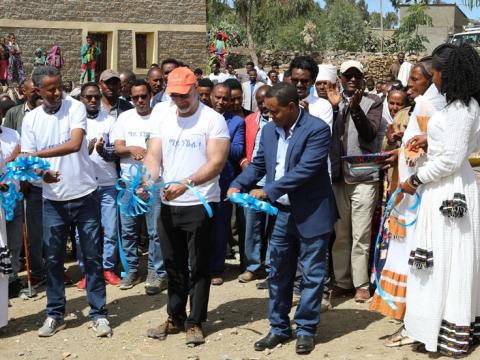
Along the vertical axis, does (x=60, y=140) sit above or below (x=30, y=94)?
below

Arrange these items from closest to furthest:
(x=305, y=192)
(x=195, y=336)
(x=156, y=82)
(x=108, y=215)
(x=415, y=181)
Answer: (x=415, y=181), (x=305, y=192), (x=195, y=336), (x=108, y=215), (x=156, y=82)

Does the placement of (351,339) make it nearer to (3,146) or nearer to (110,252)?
(110,252)

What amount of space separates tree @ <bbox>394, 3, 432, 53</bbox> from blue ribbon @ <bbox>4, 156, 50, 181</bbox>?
2866 cm

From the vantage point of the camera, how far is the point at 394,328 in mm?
6199

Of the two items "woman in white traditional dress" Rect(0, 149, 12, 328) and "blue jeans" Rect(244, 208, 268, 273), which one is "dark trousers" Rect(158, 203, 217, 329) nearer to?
"woman in white traditional dress" Rect(0, 149, 12, 328)

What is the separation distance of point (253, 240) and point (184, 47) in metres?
21.7

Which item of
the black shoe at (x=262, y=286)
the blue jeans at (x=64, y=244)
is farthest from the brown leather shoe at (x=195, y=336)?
the black shoe at (x=262, y=286)

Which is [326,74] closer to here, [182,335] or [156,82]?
[182,335]

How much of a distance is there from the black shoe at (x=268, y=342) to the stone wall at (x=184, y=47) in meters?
23.4

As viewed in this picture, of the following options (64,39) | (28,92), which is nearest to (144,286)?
(28,92)

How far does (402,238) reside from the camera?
227 inches

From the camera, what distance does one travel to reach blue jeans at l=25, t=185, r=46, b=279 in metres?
7.88

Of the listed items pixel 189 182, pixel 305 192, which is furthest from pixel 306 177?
pixel 189 182

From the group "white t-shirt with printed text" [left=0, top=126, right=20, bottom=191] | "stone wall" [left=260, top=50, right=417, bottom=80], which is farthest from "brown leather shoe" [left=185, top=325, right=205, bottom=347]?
"stone wall" [left=260, top=50, right=417, bottom=80]
